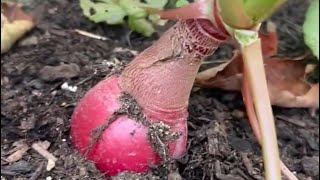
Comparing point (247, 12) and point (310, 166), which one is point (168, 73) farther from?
point (310, 166)

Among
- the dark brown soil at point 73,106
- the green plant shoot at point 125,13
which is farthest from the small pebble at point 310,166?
the green plant shoot at point 125,13

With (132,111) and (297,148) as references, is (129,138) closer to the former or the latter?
(132,111)

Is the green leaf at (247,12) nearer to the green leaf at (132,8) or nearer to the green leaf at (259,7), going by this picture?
the green leaf at (259,7)

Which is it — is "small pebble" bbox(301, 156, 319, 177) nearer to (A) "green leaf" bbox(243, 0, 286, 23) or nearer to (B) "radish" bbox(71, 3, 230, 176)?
(B) "radish" bbox(71, 3, 230, 176)

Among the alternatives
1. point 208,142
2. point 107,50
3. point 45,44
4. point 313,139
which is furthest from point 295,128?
point 45,44

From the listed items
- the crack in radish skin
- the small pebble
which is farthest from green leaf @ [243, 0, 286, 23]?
the small pebble

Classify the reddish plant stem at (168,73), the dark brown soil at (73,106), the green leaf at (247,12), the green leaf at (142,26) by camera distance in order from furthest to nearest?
the green leaf at (142,26) → the dark brown soil at (73,106) → the reddish plant stem at (168,73) → the green leaf at (247,12)

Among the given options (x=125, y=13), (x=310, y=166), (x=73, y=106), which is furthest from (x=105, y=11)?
(x=310, y=166)
